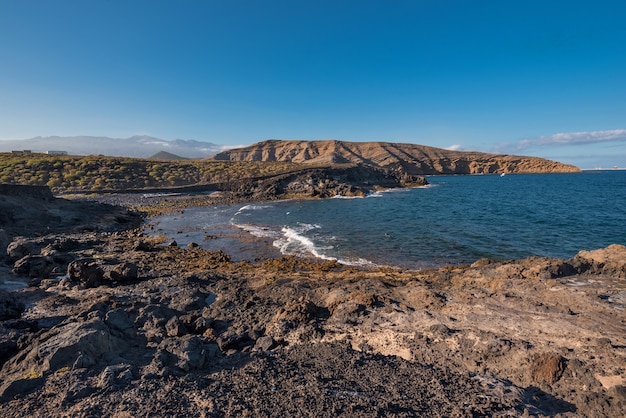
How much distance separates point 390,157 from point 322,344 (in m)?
179

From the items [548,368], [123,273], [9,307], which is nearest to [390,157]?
[123,273]

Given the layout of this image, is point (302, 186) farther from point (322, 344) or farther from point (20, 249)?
point (322, 344)

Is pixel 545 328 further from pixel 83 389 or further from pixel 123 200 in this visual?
pixel 123 200

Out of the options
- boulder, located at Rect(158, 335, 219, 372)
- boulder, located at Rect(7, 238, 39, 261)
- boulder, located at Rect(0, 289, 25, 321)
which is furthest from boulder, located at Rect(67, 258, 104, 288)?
boulder, located at Rect(158, 335, 219, 372)

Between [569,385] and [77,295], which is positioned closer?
[569,385]

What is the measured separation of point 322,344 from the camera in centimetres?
900

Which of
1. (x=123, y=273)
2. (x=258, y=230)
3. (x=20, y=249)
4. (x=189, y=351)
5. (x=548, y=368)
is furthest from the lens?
(x=258, y=230)

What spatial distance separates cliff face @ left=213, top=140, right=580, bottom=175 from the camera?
17850cm

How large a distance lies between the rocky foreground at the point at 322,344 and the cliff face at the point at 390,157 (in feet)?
532

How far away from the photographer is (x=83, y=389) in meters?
6.54

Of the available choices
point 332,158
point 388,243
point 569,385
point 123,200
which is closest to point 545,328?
point 569,385

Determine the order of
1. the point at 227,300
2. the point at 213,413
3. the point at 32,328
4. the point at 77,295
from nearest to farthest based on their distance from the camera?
the point at 213,413 < the point at 32,328 < the point at 227,300 < the point at 77,295

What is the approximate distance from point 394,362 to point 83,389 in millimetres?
7420

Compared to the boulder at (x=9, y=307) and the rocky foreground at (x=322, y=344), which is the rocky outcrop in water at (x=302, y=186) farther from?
the boulder at (x=9, y=307)
